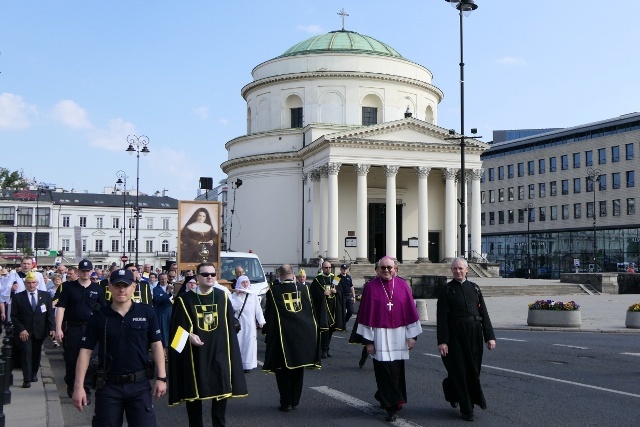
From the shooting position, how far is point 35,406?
33.5ft

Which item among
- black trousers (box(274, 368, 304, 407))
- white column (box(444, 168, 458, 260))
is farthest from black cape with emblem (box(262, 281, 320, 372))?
white column (box(444, 168, 458, 260))

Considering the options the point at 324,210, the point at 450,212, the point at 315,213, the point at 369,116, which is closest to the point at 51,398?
the point at 324,210

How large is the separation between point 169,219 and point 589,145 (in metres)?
63.8

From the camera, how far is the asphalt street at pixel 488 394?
9.00 meters

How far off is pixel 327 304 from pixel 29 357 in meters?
6.15

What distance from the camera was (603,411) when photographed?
9328mm

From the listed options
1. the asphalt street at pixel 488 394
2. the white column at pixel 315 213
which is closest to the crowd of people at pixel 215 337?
the asphalt street at pixel 488 394

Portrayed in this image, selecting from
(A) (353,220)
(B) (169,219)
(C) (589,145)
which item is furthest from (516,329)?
(B) (169,219)

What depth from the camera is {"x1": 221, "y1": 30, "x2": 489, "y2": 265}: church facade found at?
51.7 m

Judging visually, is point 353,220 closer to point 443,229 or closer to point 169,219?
point 443,229

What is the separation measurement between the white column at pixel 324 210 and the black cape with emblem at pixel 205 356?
44162mm

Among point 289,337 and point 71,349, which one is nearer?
point 289,337

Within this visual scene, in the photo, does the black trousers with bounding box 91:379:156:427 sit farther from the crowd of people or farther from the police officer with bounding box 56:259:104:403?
the police officer with bounding box 56:259:104:403

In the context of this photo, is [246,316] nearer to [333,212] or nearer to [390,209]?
[333,212]
